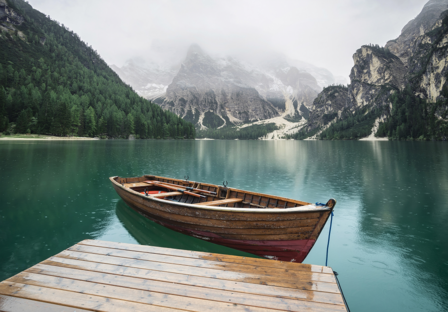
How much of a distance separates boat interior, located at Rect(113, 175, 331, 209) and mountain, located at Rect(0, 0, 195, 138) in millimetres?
111247

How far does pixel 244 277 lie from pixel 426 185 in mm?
28253

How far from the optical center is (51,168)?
104ft

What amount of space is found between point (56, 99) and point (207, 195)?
141917 millimetres

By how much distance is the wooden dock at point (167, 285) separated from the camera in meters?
4.34

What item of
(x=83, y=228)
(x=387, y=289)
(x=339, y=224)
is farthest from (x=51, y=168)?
(x=387, y=289)

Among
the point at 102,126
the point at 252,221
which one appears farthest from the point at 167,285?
the point at 102,126

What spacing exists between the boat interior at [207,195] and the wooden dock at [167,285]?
4.83m

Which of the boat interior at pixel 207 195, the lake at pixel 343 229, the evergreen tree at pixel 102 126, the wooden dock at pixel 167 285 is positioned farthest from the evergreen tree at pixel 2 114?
the wooden dock at pixel 167 285

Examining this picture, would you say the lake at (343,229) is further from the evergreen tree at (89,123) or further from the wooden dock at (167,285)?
→ the evergreen tree at (89,123)

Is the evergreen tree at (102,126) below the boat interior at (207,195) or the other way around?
the other way around

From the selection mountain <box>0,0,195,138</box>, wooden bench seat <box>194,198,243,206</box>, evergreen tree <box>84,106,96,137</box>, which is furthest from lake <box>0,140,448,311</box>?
evergreen tree <box>84,106,96,137</box>

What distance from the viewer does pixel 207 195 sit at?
14922 mm

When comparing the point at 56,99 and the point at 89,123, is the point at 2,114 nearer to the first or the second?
the point at 56,99

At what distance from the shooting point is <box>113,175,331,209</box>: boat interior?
11766 mm
